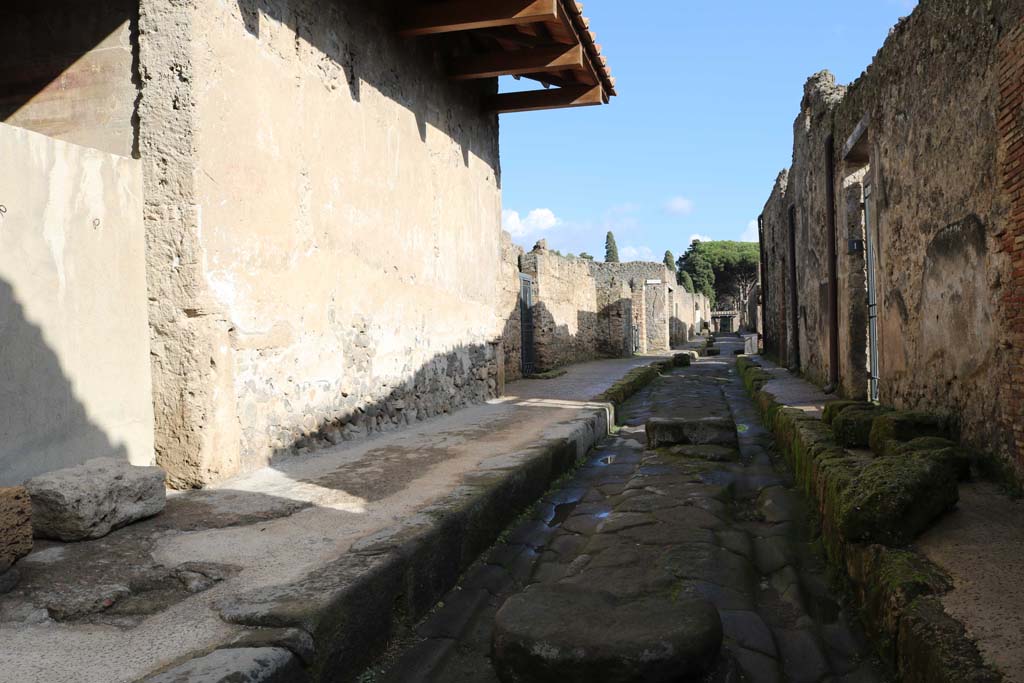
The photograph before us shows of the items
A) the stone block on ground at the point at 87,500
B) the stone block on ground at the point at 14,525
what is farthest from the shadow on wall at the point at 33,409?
the stone block on ground at the point at 14,525

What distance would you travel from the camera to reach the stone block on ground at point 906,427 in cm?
385

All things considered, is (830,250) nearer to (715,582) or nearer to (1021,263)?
(1021,263)

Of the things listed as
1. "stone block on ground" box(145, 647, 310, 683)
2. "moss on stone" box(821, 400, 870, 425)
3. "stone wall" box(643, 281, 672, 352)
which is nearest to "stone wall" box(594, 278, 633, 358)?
"stone wall" box(643, 281, 672, 352)

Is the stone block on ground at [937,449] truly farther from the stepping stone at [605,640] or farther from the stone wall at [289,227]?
the stone wall at [289,227]

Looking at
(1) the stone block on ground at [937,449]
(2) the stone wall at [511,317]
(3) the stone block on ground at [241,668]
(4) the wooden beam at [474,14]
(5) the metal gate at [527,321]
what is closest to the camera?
(3) the stone block on ground at [241,668]

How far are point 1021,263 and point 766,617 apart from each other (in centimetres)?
181

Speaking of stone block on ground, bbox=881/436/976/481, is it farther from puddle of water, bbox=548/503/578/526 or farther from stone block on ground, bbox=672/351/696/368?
stone block on ground, bbox=672/351/696/368

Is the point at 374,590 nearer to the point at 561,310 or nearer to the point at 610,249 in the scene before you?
the point at 561,310

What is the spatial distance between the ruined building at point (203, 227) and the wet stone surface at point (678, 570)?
1.58 metres

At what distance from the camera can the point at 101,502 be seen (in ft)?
8.86

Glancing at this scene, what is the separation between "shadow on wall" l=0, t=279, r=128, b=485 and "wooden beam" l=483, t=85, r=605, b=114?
18.6 ft

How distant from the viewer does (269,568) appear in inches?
95.2

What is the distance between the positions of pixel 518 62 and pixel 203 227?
3.94 metres

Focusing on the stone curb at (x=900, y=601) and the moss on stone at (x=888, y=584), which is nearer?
the stone curb at (x=900, y=601)
